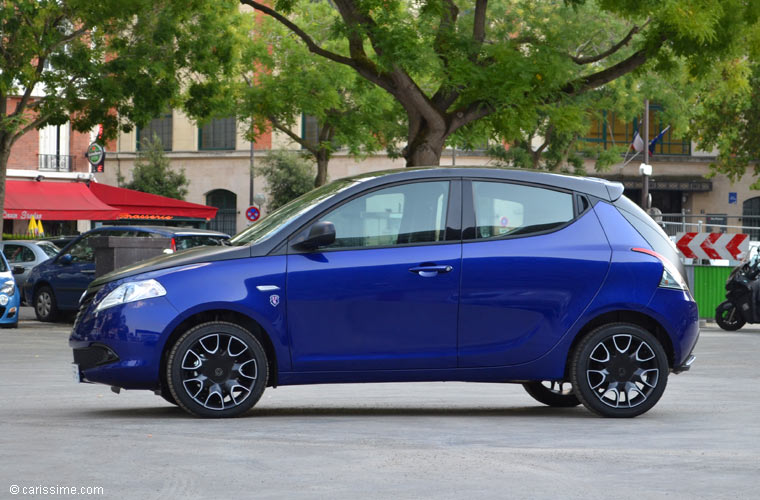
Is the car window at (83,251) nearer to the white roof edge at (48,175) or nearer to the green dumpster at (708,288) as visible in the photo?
the green dumpster at (708,288)

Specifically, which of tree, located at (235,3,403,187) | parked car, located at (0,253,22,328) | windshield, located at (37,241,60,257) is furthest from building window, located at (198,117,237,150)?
parked car, located at (0,253,22,328)

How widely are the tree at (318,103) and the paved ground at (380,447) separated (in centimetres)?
2920

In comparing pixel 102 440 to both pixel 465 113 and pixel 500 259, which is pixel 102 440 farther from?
pixel 465 113

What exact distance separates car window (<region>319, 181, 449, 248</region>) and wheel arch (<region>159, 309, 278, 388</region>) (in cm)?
74

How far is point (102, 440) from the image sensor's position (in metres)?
7.89

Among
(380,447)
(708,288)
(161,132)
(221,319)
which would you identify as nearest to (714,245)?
(708,288)

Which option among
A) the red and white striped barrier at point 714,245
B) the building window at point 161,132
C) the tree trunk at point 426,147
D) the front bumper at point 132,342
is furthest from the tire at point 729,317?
the building window at point 161,132

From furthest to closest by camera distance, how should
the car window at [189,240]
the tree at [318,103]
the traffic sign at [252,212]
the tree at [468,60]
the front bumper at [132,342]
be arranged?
the traffic sign at [252,212], the tree at [318,103], the car window at [189,240], the tree at [468,60], the front bumper at [132,342]

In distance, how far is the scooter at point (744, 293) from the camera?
23688 millimetres

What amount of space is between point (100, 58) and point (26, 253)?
14.9ft

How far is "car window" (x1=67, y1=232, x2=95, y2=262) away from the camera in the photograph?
22.9 m

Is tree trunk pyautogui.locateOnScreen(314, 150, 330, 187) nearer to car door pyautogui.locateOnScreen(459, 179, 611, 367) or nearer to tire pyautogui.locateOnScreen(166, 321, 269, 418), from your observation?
car door pyautogui.locateOnScreen(459, 179, 611, 367)

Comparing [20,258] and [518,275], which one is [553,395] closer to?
[518,275]

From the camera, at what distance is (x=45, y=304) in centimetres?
2419
